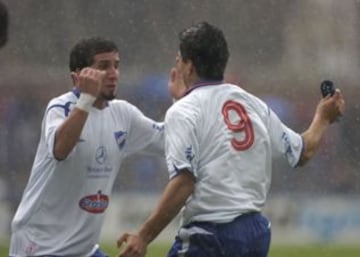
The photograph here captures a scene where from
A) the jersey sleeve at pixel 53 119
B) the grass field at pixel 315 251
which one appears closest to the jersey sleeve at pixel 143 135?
the jersey sleeve at pixel 53 119

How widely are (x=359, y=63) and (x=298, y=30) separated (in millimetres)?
478

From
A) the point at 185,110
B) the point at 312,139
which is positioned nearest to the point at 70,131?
the point at 185,110

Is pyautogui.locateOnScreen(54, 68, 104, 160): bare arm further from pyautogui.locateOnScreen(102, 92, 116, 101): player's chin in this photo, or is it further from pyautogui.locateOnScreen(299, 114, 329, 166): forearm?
pyautogui.locateOnScreen(299, 114, 329, 166): forearm

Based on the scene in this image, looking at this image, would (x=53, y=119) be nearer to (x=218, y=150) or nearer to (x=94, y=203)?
(x=94, y=203)

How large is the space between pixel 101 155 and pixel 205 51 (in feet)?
2.61

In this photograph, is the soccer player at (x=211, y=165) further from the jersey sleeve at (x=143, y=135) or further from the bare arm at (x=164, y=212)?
the jersey sleeve at (x=143, y=135)

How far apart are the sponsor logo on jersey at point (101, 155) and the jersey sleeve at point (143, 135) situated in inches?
10.6

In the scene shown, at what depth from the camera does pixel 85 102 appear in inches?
295

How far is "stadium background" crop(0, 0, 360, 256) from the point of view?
40.4 feet

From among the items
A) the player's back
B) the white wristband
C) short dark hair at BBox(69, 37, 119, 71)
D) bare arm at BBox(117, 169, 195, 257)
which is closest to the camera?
bare arm at BBox(117, 169, 195, 257)

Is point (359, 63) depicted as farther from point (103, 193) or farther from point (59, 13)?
point (103, 193)

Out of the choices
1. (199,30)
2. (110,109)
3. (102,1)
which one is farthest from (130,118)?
(102,1)

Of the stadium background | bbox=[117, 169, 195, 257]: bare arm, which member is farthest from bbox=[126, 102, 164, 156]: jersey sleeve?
the stadium background

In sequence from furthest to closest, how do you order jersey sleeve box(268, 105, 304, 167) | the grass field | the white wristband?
the grass field
jersey sleeve box(268, 105, 304, 167)
the white wristband
